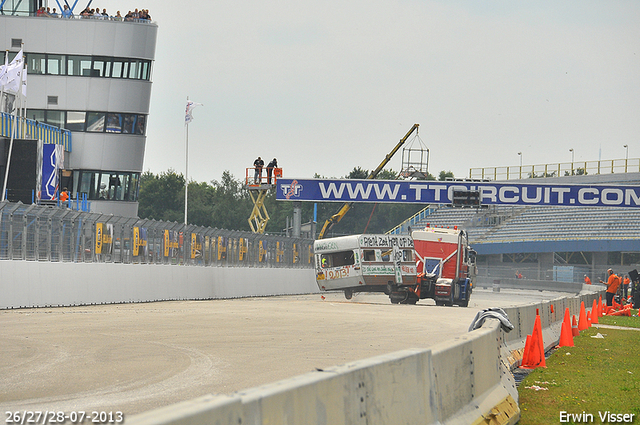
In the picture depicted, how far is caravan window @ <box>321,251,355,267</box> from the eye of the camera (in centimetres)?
3325

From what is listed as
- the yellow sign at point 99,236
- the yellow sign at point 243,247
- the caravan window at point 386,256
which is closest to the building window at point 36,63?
the yellow sign at point 243,247

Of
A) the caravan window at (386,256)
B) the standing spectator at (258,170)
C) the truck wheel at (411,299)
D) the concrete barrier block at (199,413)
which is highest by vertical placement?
the standing spectator at (258,170)

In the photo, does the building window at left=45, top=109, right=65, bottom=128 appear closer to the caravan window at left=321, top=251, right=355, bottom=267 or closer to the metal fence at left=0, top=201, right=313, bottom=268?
the metal fence at left=0, top=201, right=313, bottom=268

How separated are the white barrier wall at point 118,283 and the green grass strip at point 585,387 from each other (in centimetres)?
1265

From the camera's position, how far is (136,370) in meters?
10.1

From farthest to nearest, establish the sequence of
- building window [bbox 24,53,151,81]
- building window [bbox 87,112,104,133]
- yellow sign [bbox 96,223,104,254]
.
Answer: building window [bbox 87,112,104,133]
building window [bbox 24,53,151,81]
yellow sign [bbox 96,223,104,254]

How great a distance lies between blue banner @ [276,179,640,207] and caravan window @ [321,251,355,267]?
59.5 feet

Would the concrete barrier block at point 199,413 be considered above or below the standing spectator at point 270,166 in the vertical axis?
below

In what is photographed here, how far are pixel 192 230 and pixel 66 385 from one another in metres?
22.9

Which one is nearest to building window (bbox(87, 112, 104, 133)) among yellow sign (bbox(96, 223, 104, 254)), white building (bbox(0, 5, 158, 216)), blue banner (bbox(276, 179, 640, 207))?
white building (bbox(0, 5, 158, 216))

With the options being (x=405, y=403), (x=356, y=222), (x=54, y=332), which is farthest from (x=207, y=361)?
(x=356, y=222)

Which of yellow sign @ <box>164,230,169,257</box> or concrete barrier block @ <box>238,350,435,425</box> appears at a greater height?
yellow sign @ <box>164,230,169,257</box>

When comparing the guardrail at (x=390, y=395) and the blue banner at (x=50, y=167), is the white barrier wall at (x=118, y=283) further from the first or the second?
the guardrail at (x=390, y=395)

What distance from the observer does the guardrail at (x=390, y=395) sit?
3505 millimetres
